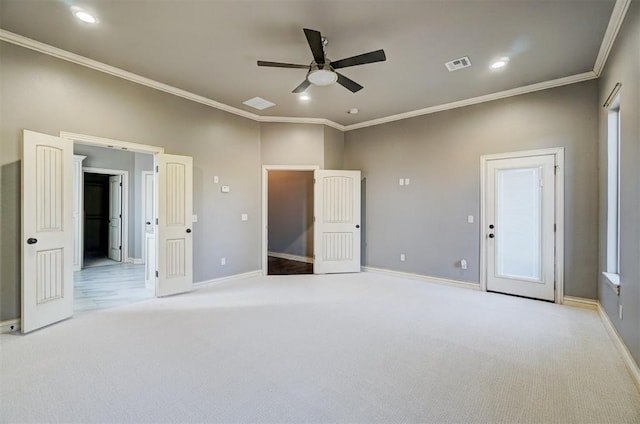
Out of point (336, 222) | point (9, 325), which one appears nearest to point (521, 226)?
point (336, 222)

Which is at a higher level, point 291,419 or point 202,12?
point 202,12

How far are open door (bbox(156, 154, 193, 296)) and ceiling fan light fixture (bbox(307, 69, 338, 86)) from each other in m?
2.36

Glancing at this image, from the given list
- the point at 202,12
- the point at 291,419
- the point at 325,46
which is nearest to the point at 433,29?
the point at 325,46

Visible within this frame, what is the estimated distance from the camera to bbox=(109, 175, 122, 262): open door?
7.20 metres

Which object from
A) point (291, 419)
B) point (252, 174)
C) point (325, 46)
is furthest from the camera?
point (252, 174)

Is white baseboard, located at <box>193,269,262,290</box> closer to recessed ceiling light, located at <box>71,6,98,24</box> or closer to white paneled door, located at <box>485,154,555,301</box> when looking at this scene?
recessed ceiling light, located at <box>71,6,98,24</box>

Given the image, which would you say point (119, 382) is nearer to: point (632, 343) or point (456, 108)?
point (632, 343)

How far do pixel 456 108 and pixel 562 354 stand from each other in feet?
12.4

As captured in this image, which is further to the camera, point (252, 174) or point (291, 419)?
point (252, 174)

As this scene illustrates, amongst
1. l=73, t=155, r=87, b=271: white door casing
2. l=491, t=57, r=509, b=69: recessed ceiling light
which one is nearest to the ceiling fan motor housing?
l=491, t=57, r=509, b=69: recessed ceiling light

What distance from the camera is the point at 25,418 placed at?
1.79 metres

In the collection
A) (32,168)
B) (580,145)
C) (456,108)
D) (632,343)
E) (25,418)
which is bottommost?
(25,418)

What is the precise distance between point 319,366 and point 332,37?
3.12m

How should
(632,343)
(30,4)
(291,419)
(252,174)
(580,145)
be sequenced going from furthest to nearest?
(252,174)
(580,145)
(30,4)
(632,343)
(291,419)
